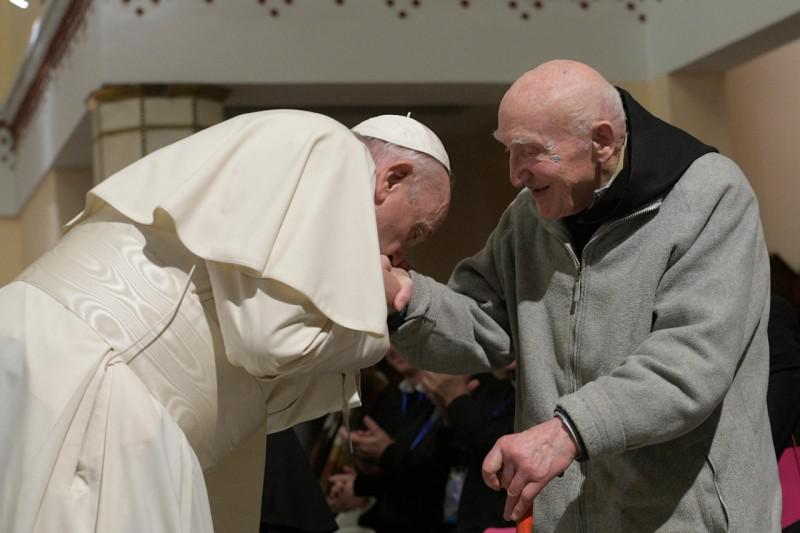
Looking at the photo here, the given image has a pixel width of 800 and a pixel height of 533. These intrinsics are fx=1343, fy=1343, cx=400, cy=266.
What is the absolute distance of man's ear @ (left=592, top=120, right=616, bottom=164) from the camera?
3.32 meters

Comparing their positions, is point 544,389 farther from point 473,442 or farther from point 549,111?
point 473,442

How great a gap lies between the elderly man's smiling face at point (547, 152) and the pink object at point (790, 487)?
6.33 feet

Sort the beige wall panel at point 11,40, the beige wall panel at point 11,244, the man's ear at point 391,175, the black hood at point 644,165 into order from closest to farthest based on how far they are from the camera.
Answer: the black hood at point 644,165 < the man's ear at point 391,175 < the beige wall panel at point 11,40 < the beige wall panel at point 11,244

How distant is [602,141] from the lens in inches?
132

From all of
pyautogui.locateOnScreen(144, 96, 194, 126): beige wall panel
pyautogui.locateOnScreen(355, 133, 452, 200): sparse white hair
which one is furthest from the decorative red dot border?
pyautogui.locateOnScreen(355, 133, 452, 200): sparse white hair

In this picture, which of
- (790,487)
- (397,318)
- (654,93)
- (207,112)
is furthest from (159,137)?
(397,318)

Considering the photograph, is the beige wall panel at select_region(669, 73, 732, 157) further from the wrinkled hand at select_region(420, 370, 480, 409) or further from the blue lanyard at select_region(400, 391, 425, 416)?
the wrinkled hand at select_region(420, 370, 480, 409)

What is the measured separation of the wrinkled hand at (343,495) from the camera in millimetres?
7656

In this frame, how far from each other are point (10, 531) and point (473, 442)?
341cm

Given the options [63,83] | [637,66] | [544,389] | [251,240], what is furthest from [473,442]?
[63,83]

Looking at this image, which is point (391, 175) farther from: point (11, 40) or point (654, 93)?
point (11, 40)

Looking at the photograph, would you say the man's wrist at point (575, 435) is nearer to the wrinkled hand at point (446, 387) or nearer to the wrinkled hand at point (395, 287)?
the wrinkled hand at point (395, 287)

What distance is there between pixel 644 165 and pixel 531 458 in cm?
82

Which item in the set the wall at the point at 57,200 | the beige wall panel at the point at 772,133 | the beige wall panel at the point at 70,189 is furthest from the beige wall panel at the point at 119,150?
the beige wall panel at the point at 772,133
